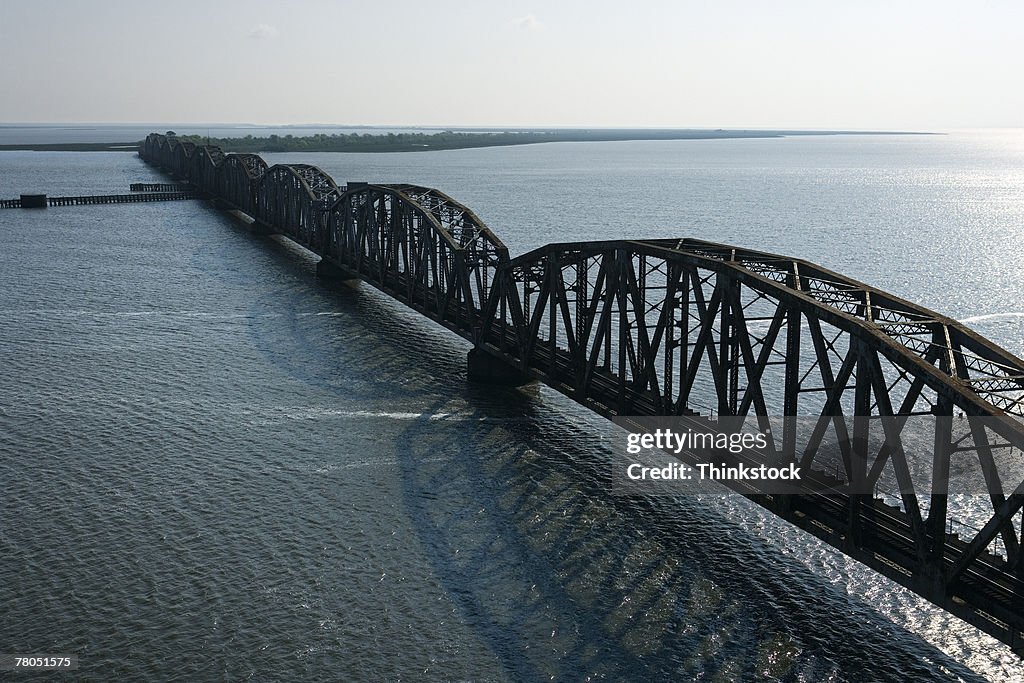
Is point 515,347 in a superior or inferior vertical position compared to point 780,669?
superior

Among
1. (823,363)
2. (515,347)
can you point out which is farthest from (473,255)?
(823,363)

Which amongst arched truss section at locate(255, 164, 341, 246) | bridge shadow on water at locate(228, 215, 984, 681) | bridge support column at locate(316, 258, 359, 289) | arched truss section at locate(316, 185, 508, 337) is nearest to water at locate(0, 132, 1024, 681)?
bridge shadow on water at locate(228, 215, 984, 681)

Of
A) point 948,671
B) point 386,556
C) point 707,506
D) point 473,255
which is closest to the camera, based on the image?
point 948,671

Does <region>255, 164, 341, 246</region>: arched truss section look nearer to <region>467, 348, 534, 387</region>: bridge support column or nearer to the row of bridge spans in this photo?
the row of bridge spans

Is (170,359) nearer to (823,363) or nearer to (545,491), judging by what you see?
(545,491)

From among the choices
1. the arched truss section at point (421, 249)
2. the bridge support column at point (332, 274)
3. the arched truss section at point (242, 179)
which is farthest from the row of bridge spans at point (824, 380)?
the arched truss section at point (242, 179)

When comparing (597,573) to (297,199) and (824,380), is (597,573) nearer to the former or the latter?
(824,380)
